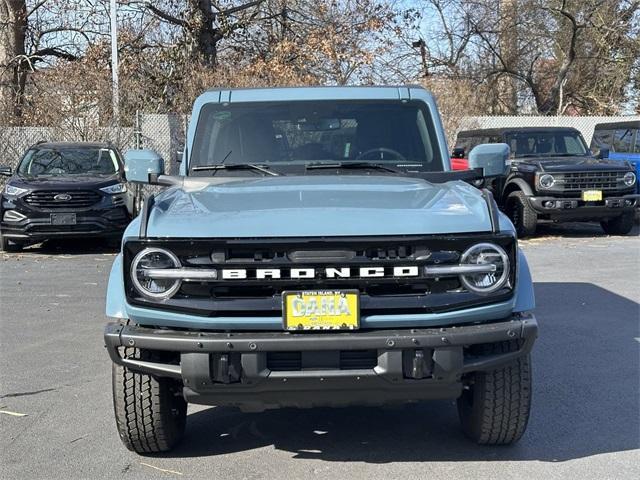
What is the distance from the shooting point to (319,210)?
393 cm

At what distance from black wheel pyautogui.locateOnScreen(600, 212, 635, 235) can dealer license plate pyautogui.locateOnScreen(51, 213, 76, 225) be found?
353 inches

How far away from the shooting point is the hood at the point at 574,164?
13344 mm

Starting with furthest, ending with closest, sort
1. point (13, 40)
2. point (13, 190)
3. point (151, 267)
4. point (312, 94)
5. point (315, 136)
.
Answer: point (13, 40)
point (13, 190)
point (312, 94)
point (315, 136)
point (151, 267)

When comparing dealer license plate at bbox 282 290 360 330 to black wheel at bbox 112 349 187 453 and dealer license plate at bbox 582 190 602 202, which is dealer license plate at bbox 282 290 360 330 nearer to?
black wheel at bbox 112 349 187 453

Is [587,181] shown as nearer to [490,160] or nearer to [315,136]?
[490,160]

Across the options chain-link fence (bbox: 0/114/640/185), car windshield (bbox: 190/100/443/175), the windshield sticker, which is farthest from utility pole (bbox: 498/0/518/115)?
the windshield sticker

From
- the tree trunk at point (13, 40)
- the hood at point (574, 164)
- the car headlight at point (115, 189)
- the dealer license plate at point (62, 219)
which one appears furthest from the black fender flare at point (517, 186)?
the tree trunk at point (13, 40)

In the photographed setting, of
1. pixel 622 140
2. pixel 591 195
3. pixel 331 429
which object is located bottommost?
pixel 331 429

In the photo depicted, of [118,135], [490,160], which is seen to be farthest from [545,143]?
[490,160]

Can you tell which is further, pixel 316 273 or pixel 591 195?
pixel 591 195

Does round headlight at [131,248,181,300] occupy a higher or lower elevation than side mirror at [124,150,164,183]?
lower

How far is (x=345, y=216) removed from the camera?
385 cm

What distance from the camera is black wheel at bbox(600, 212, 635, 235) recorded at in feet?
45.8

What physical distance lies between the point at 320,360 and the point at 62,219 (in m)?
9.34
